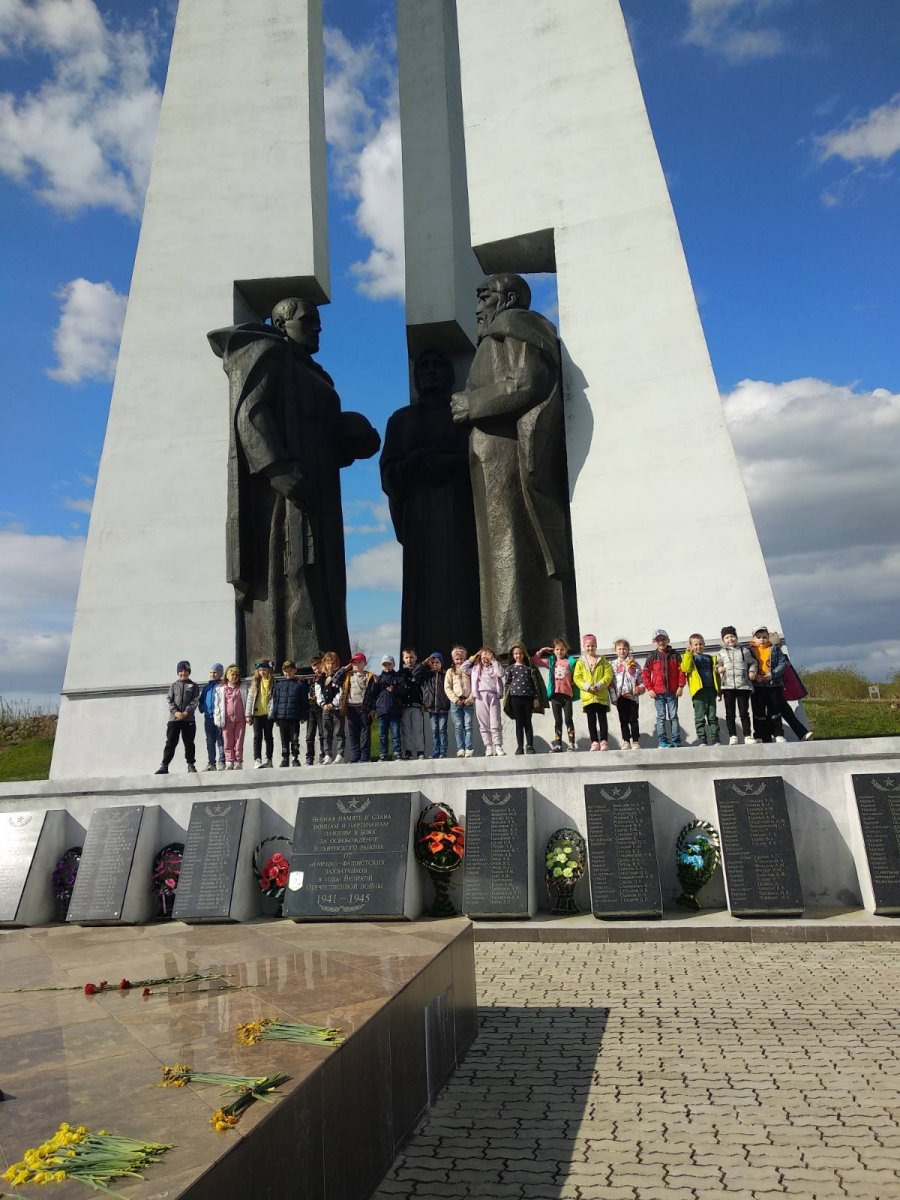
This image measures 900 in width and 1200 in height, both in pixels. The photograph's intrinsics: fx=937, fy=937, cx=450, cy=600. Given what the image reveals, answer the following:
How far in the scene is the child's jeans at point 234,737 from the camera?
29.1ft

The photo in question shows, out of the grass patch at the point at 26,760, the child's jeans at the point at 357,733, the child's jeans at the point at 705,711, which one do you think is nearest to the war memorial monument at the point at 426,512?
the child's jeans at the point at 357,733

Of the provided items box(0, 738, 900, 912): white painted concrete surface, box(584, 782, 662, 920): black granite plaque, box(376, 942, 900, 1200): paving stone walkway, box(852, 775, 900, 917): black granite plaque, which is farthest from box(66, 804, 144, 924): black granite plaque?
box(852, 775, 900, 917): black granite plaque

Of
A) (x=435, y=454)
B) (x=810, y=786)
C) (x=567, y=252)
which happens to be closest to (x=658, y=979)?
(x=810, y=786)

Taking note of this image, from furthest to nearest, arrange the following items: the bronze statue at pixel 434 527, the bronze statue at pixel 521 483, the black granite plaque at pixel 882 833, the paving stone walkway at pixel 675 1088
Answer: the bronze statue at pixel 434 527 < the bronze statue at pixel 521 483 < the black granite plaque at pixel 882 833 < the paving stone walkway at pixel 675 1088

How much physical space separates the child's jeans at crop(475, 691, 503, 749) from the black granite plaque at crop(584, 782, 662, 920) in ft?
5.44

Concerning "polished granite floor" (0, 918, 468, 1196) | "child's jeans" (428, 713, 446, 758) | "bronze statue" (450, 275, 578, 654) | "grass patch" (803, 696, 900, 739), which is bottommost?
"polished granite floor" (0, 918, 468, 1196)

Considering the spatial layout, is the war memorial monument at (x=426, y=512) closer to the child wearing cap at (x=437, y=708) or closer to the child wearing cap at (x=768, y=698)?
the child wearing cap at (x=768, y=698)

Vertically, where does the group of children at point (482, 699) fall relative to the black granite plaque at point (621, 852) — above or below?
above

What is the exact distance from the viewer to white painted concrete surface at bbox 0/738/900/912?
657 centimetres

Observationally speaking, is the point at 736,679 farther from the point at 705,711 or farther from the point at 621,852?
the point at 621,852

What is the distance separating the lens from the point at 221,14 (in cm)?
1196

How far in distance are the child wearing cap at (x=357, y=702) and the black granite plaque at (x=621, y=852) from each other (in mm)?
2463

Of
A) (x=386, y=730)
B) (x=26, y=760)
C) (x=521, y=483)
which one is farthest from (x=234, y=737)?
(x=26, y=760)

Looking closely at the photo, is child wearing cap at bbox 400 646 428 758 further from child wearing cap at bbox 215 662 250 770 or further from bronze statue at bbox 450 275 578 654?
child wearing cap at bbox 215 662 250 770
